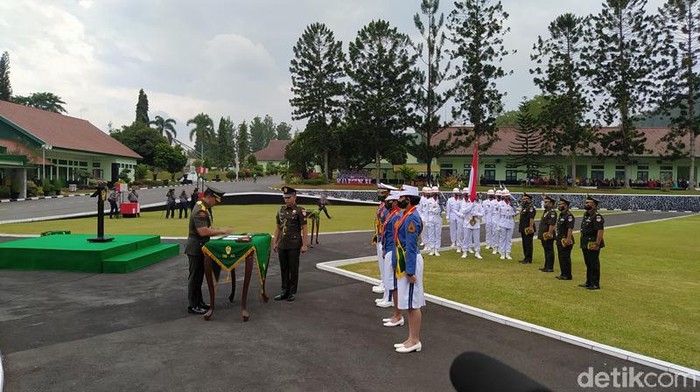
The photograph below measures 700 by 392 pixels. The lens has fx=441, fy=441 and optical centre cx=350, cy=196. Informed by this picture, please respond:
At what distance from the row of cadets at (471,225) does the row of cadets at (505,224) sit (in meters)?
0.57

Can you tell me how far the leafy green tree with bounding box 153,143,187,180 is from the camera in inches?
2255

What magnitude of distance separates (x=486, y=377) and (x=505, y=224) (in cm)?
1208

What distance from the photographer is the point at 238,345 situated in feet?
17.6

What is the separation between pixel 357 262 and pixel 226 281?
11.4 feet

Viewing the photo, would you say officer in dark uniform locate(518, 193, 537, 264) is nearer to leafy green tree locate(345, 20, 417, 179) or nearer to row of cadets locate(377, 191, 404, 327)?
row of cadets locate(377, 191, 404, 327)

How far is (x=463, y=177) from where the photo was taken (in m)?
47.8

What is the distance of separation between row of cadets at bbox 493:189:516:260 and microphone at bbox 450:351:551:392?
39.1 feet

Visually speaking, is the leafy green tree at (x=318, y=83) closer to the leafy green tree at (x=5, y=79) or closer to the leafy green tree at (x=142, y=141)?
the leafy green tree at (x=142, y=141)

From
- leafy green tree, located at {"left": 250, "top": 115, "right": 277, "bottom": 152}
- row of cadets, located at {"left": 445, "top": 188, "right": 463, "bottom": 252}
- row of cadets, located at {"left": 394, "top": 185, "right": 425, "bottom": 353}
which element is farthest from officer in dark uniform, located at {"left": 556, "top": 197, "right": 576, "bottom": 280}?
leafy green tree, located at {"left": 250, "top": 115, "right": 277, "bottom": 152}

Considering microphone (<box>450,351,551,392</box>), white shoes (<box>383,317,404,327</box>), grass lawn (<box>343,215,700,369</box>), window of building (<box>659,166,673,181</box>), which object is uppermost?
window of building (<box>659,166,673,181</box>)

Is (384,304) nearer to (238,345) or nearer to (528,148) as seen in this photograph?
(238,345)

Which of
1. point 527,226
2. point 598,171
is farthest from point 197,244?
point 598,171

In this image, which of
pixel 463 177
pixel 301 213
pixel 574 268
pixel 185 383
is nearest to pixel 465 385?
pixel 185 383

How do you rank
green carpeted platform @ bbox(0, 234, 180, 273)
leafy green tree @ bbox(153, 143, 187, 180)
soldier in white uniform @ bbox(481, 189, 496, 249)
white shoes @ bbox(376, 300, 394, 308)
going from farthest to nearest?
leafy green tree @ bbox(153, 143, 187, 180) < soldier in white uniform @ bbox(481, 189, 496, 249) < green carpeted platform @ bbox(0, 234, 180, 273) < white shoes @ bbox(376, 300, 394, 308)
